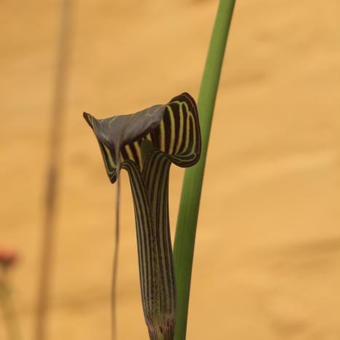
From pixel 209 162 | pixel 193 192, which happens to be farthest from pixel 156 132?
pixel 209 162

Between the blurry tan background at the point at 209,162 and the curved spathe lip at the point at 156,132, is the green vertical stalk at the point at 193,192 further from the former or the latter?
the blurry tan background at the point at 209,162

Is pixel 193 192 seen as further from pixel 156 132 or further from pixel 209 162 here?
pixel 209 162

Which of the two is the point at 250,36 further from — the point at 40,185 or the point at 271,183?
the point at 40,185

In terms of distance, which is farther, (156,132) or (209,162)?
(209,162)

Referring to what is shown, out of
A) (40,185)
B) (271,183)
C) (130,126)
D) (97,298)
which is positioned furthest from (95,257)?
(130,126)

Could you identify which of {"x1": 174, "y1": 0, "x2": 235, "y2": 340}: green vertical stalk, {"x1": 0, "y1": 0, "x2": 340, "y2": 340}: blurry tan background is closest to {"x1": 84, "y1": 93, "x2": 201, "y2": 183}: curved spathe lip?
{"x1": 174, "y1": 0, "x2": 235, "y2": 340}: green vertical stalk
